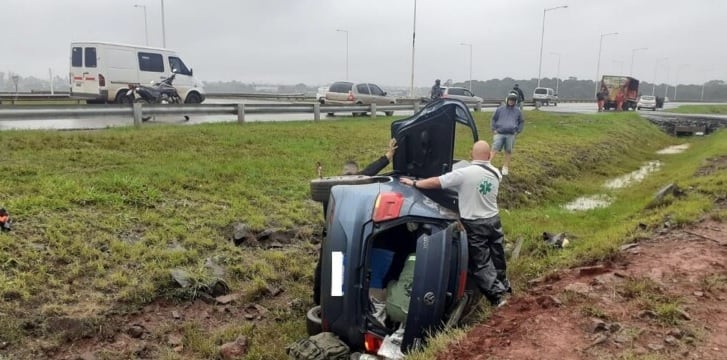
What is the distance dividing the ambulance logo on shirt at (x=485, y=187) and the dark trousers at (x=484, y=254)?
9.2 inches

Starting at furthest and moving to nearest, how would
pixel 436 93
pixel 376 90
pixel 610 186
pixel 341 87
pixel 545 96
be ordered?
pixel 545 96, pixel 376 90, pixel 341 87, pixel 610 186, pixel 436 93

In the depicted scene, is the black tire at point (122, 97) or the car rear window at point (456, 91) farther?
the car rear window at point (456, 91)

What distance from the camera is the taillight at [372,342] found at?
12.6ft

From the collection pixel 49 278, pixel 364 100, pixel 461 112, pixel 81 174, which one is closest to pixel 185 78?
pixel 364 100

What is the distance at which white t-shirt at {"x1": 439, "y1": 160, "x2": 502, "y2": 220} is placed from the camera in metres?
4.57

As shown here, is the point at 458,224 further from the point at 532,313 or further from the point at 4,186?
the point at 4,186

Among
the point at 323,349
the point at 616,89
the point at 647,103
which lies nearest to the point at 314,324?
the point at 323,349

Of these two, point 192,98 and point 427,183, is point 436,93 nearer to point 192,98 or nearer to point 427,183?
point 427,183

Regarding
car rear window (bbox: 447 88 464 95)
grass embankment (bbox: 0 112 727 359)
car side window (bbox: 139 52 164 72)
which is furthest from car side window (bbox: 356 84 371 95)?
grass embankment (bbox: 0 112 727 359)

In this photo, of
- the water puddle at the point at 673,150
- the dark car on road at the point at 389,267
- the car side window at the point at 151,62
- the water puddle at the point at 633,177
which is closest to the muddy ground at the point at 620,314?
the dark car on road at the point at 389,267

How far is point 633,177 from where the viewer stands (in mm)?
16094

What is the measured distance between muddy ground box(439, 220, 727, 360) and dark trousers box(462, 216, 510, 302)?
0.59ft

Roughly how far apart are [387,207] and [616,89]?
158ft

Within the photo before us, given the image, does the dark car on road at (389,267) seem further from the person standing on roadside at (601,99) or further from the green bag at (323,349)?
the person standing on roadside at (601,99)
